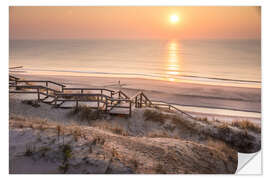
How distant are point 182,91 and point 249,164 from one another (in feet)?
40.5

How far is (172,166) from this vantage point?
4477 mm

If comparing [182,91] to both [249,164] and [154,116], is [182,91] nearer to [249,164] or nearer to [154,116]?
[154,116]

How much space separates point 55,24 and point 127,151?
15.5 ft

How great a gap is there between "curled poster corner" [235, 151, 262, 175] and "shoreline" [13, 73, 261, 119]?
7.36 meters

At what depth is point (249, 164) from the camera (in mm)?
5199

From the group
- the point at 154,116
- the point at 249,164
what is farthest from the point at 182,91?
the point at 249,164

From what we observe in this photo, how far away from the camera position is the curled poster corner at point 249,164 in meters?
5.00

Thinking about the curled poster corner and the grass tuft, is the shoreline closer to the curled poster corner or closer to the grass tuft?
the grass tuft

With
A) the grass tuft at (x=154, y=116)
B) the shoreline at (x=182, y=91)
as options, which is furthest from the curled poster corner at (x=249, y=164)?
the shoreline at (x=182, y=91)

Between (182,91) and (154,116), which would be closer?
(154,116)

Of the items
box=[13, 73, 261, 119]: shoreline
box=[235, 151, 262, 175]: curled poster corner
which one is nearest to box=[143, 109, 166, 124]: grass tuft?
box=[235, 151, 262, 175]: curled poster corner
